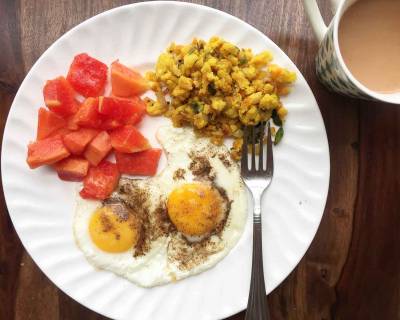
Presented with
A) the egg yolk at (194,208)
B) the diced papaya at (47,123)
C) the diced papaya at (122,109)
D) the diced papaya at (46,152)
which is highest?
the diced papaya at (122,109)

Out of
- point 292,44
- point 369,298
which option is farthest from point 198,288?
point 292,44

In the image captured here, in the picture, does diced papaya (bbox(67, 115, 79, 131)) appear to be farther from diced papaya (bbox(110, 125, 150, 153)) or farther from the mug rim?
the mug rim

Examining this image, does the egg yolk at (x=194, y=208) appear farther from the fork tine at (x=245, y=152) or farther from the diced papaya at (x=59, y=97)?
the diced papaya at (x=59, y=97)

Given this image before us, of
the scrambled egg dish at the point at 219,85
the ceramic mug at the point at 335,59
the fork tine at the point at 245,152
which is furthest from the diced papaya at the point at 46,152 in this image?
the ceramic mug at the point at 335,59

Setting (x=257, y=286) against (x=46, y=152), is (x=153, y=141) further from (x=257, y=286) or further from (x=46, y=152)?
(x=257, y=286)

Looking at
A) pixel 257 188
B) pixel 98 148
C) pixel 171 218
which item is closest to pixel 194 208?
pixel 171 218

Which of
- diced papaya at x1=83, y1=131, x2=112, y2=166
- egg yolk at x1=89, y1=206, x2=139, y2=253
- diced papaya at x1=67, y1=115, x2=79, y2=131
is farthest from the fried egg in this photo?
diced papaya at x1=67, y1=115, x2=79, y2=131
